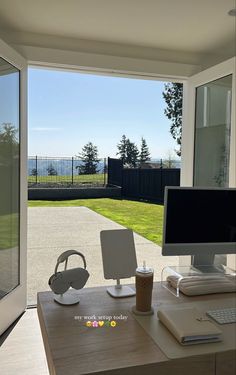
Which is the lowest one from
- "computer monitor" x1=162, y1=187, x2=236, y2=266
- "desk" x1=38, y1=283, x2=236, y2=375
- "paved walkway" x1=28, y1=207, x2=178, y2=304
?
"paved walkway" x1=28, y1=207, x2=178, y2=304

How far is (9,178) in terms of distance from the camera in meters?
2.93

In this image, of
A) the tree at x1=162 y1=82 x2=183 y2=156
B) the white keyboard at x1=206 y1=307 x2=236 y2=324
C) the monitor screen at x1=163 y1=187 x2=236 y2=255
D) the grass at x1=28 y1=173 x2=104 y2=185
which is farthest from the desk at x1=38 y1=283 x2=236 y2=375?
the grass at x1=28 y1=173 x2=104 y2=185

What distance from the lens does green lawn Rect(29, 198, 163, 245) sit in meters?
7.31

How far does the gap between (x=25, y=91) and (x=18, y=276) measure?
1.59 metres

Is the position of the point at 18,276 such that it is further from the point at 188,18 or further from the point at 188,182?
the point at 188,18

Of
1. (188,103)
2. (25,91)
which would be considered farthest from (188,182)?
(25,91)

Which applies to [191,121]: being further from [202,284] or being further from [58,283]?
[58,283]

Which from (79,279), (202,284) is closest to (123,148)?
(202,284)

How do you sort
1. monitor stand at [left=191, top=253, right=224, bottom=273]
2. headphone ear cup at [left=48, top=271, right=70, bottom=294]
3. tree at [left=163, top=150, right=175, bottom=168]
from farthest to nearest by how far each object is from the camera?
1. tree at [left=163, top=150, right=175, bottom=168]
2. monitor stand at [left=191, top=253, right=224, bottom=273]
3. headphone ear cup at [left=48, top=271, right=70, bottom=294]

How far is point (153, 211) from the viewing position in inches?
364

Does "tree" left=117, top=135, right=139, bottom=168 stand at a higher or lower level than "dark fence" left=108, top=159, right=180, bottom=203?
higher

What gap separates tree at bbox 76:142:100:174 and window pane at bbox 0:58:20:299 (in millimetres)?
6843

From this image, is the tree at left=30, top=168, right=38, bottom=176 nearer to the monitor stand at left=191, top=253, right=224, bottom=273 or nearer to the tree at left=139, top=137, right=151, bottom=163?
A: the tree at left=139, top=137, right=151, bottom=163

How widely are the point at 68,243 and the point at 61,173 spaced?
175 inches
